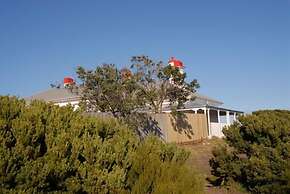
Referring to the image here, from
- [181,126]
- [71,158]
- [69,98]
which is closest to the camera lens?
[71,158]

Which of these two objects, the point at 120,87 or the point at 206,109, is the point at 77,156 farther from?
the point at 206,109

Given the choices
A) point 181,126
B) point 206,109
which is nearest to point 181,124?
point 181,126

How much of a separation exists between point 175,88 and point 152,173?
19101 millimetres

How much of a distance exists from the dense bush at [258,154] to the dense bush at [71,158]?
13.7ft

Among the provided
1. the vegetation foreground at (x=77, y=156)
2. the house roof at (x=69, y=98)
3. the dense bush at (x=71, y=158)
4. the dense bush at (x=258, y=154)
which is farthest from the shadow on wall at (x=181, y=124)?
the dense bush at (x=71, y=158)

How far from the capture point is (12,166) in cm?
459

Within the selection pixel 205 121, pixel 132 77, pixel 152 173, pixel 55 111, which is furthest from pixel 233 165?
pixel 205 121

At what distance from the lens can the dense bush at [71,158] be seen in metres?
4.69

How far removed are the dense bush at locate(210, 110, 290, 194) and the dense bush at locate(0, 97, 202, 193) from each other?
13.7ft

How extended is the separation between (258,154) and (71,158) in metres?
6.02

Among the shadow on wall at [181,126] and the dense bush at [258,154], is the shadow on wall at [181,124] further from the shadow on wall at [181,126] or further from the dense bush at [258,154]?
the dense bush at [258,154]

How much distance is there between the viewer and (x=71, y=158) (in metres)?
5.13

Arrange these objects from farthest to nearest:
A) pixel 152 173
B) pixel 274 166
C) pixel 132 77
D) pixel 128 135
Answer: pixel 132 77 → pixel 274 166 → pixel 128 135 → pixel 152 173

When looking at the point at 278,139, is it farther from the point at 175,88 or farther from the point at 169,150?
the point at 175,88
